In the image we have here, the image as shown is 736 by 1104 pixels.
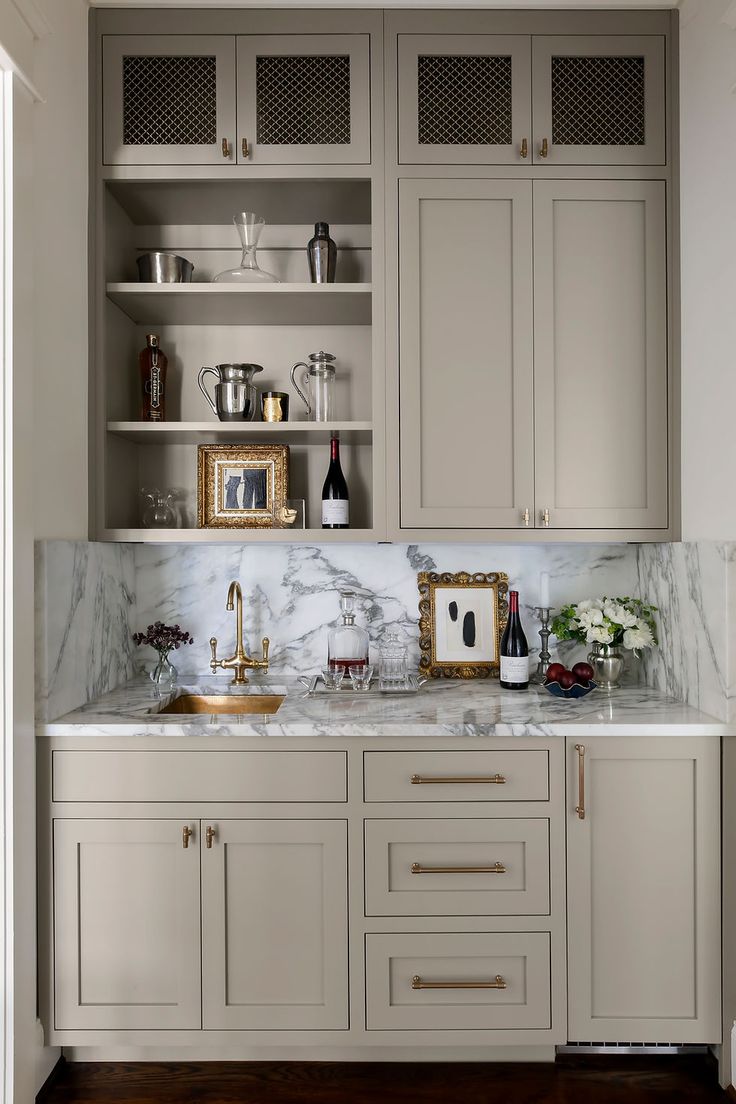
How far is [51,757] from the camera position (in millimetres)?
1860

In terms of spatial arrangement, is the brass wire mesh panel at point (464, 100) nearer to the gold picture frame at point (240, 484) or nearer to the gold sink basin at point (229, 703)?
the gold picture frame at point (240, 484)

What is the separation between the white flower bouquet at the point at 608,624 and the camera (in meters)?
2.21

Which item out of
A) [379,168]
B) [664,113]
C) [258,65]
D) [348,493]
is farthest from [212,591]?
[664,113]

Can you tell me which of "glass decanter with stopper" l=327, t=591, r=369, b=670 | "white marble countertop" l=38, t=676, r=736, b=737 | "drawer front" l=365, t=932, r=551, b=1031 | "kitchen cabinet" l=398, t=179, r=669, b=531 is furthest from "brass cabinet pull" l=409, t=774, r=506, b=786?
"kitchen cabinet" l=398, t=179, r=669, b=531

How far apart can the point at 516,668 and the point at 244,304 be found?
138cm

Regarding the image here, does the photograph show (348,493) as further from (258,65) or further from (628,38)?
(628,38)

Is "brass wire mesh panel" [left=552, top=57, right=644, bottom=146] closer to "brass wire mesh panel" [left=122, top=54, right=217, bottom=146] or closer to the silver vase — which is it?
"brass wire mesh panel" [left=122, top=54, right=217, bottom=146]

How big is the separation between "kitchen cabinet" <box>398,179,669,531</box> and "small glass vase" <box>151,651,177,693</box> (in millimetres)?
856

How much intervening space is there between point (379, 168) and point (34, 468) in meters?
1.27

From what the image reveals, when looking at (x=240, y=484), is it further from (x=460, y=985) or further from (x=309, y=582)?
(x=460, y=985)

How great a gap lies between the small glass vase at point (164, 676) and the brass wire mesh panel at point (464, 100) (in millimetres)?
1719

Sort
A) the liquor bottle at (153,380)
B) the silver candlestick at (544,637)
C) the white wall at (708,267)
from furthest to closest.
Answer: the silver candlestick at (544,637) → the liquor bottle at (153,380) → the white wall at (708,267)

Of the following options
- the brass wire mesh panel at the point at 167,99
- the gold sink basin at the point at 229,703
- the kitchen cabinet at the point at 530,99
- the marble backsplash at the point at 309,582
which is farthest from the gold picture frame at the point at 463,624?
the brass wire mesh panel at the point at 167,99

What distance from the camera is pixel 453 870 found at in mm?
1844
